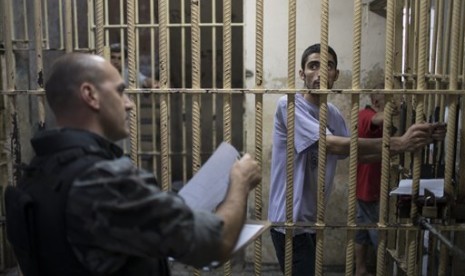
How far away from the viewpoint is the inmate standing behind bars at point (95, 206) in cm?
109

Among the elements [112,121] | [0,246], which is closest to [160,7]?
[112,121]

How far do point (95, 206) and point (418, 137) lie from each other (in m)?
1.34

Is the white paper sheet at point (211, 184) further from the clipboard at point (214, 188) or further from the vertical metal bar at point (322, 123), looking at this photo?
the vertical metal bar at point (322, 123)

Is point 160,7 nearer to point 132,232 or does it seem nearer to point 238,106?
point 132,232

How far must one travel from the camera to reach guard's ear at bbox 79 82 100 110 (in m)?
1.20

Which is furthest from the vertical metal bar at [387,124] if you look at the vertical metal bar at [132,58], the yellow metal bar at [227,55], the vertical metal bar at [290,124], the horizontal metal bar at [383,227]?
the vertical metal bar at [132,58]

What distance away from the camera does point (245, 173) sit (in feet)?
4.55

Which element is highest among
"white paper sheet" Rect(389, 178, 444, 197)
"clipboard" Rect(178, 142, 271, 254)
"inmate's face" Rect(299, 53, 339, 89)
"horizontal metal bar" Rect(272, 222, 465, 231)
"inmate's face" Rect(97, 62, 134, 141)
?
"inmate's face" Rect(299, 53, 339, 89)

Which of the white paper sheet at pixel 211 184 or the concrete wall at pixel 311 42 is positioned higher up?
the concrete wall at pixel 311 42

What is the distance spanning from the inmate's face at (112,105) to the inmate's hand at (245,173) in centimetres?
33

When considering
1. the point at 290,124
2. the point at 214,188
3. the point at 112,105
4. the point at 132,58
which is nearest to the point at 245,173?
the point at 214,188

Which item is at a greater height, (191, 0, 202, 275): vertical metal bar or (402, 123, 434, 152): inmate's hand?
(191, 0, 202, 275): vertical metal bar

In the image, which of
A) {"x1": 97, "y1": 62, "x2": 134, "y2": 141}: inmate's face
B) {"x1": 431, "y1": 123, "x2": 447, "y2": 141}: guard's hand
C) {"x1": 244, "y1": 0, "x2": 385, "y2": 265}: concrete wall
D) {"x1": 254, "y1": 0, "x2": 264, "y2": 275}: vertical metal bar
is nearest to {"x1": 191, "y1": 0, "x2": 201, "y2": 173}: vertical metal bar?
{"x1": 254, "y1": 0, "x2": 264, "y2": 275}: vertical metal bar

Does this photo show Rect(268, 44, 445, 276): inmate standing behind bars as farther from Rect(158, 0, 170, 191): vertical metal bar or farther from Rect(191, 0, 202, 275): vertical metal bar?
Rect(158, 0, 170, 191): vertical metal bar
